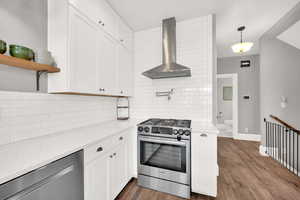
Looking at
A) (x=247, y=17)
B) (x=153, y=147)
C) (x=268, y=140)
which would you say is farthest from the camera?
(x=268, y=140)

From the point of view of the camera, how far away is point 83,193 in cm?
113

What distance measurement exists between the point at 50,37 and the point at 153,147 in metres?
1.81

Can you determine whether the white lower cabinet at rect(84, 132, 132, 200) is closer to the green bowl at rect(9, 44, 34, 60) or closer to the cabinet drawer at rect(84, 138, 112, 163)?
the cabinet drawer at rect(84, 138, 112, 163)

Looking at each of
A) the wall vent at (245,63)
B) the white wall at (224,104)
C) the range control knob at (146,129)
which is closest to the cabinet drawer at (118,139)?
the range control knob at (146,129)

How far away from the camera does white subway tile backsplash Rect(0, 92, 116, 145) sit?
109 cm

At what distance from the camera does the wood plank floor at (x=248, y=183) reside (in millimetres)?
1736

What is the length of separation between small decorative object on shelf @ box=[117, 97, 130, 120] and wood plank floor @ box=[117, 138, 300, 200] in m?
1.16

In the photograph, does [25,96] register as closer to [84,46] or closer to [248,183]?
[84,46]

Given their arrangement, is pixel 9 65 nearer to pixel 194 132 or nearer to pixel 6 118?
pixel 6 118

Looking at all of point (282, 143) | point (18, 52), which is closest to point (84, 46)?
point (18, 52)

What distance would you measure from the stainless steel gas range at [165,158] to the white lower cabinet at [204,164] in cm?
9

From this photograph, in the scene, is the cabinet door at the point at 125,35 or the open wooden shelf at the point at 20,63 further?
the cabinet door at the point at 125,35

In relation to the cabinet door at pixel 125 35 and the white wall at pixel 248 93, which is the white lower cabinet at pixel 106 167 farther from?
the white wall at pixel 248 93

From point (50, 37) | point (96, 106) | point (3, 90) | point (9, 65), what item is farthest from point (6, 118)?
point (96, 106)
